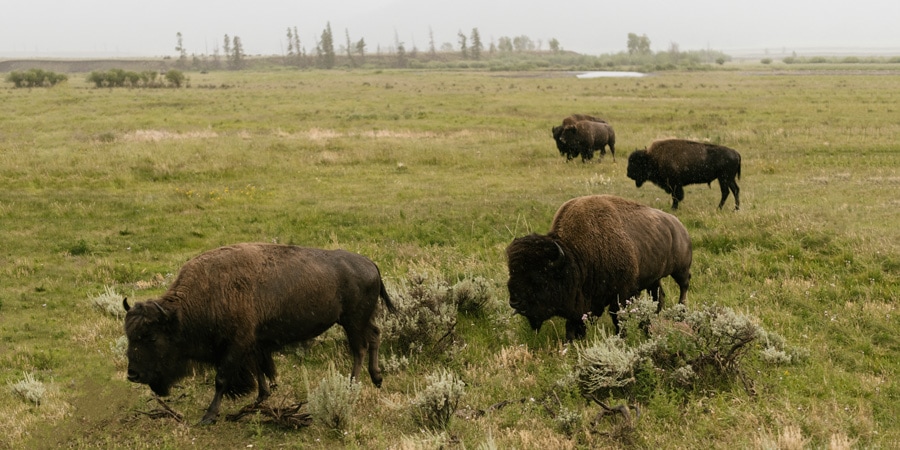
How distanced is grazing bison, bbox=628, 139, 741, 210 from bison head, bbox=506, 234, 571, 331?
874 centimetres

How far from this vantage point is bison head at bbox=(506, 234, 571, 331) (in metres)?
7.29

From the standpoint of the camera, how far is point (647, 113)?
3288 cm

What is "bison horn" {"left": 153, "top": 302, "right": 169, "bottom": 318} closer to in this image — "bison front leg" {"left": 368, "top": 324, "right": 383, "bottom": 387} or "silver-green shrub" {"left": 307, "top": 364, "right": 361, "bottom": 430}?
"silver-green shrub" {"left": 307, "top": 364, "right": 361, "bottom": 430}

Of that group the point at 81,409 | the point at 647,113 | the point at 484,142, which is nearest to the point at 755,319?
the point at 81,409

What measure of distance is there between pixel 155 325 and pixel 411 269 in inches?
203

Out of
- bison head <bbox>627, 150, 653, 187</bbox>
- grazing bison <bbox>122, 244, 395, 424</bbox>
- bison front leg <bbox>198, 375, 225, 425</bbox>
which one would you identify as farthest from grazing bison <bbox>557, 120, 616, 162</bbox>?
bison front leg <bbox>198, 375, 225, 425</bbox>

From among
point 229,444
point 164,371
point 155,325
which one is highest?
point 155,325

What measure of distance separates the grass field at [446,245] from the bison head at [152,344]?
54 centimetres

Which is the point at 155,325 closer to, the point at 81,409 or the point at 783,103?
the point at 81,409

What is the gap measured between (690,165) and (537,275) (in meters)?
9.28

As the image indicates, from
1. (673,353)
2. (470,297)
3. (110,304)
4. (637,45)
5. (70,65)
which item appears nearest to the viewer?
(673,353)

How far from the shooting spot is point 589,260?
25.0ft

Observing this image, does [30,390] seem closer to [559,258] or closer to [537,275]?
[537,275]

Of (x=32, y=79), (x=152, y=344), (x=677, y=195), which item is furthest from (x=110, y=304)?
(x=32, y=79)
